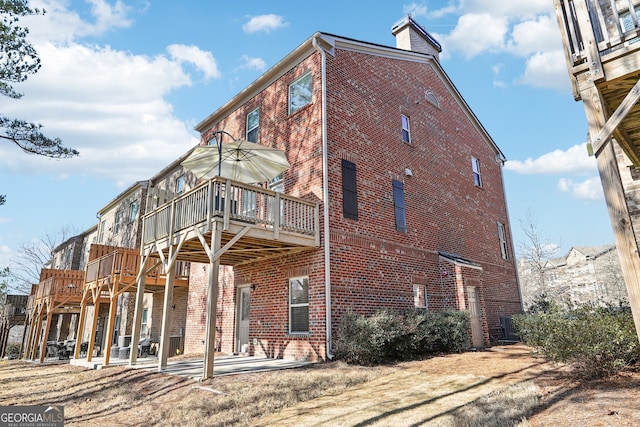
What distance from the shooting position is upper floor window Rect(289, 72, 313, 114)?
12180mm

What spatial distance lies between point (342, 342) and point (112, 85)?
13.1m

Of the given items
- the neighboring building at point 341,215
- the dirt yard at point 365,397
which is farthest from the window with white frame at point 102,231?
the dirt yard at point 365,397

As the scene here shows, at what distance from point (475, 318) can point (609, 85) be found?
34.1ft

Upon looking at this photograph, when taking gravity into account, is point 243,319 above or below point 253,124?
below

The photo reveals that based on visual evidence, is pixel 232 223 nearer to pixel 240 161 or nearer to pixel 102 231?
pixel 240 161

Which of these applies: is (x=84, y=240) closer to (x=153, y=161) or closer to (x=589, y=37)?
(x=589, y=37)

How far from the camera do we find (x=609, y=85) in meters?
4.57

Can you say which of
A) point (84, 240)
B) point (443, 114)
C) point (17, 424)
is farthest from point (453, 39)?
point (84, 240)

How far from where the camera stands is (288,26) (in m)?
12.3

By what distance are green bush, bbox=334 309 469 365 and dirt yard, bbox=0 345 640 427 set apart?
540 mm

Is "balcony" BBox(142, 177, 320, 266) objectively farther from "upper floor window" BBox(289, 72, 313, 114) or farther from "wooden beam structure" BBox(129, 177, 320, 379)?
"upper floor window" BBox(289, 72, 313, 114)

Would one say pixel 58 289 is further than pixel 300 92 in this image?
Yes

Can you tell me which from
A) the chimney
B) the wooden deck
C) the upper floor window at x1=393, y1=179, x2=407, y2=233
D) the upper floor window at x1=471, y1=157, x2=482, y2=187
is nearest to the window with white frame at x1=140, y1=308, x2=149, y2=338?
the wooden deck

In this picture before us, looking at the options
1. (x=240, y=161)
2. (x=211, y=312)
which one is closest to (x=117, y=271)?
(x=240, y=161)
